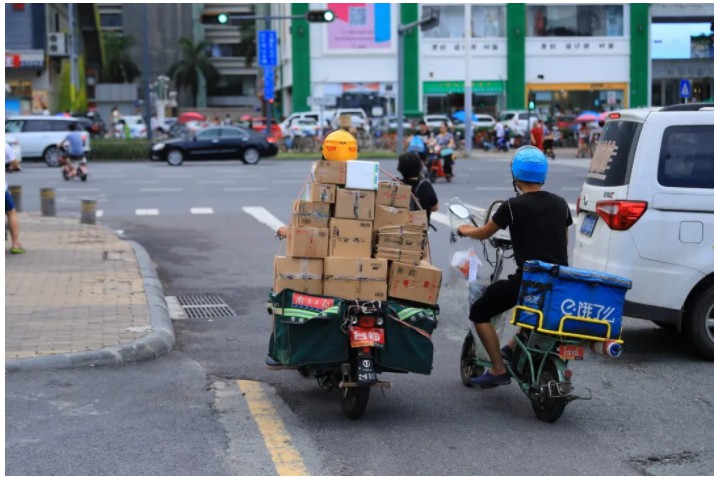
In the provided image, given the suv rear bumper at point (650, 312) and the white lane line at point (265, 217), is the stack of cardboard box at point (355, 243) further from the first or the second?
the white lane line at point (265, 217)

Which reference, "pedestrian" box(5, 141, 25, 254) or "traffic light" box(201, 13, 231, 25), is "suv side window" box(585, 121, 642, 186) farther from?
"traffic light" box(201, 13, 231, 25)

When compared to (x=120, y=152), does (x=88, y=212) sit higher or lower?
lower

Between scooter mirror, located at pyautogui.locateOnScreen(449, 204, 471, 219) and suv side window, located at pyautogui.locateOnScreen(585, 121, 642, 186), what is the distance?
5.82 ft

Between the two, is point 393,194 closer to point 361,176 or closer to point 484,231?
point 361,176

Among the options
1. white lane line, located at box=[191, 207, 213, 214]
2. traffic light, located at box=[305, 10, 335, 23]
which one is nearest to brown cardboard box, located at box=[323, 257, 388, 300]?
white lane line, located at box=[191, 207, 213, 214]

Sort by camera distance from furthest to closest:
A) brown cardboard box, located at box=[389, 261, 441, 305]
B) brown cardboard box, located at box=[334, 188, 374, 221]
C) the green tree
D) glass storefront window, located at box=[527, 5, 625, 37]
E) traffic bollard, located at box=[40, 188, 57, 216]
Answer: the green tree → glass storefront window, located at box=[527, 5, 625, 37] → traffic bollard, located at box=[40, 188, 57, 216] → brown cardboard box, located at box=[334, 188, 374, 221] → brown cardboard box, located at box=[389, 261, 441, 305]

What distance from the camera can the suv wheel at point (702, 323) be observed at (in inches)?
320

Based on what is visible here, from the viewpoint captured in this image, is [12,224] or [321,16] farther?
[321,16]

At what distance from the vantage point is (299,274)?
6660 mm

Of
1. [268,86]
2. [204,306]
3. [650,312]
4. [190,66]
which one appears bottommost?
[204,306]

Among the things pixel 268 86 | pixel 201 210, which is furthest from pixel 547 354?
pixel 268 86

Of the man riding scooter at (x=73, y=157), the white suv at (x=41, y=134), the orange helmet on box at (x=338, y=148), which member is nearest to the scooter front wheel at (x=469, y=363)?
the orange helmet on box at (x=338, y=148)

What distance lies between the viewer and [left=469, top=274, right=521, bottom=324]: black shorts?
672cm

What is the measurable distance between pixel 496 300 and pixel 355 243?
0.95 m
